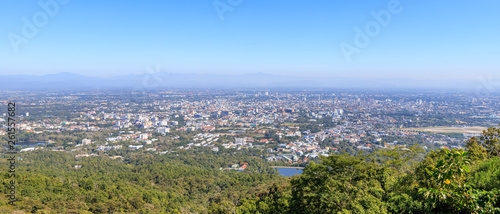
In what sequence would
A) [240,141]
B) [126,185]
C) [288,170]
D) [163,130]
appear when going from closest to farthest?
1. [126,185]
2. [288,170]
3. [240,141]
4. [163,130]

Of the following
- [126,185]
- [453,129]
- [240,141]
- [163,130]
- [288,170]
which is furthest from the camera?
[163,130]

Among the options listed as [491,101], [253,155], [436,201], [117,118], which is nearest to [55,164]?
[253,155]

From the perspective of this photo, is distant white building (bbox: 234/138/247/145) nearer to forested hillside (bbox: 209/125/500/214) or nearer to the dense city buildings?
the dense city buildings

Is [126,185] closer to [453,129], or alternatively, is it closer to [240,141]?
[240,141]

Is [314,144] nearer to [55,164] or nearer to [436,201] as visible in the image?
[55,164]

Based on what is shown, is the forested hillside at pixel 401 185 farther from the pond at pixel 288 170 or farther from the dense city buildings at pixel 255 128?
the dense city buildings at pixel 255 128

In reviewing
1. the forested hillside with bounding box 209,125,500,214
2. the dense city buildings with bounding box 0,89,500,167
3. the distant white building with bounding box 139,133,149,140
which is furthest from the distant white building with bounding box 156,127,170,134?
the forested hillside with bounding box 209,125,500,214

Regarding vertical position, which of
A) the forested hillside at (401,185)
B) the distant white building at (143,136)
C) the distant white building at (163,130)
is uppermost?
the forested hillside at (401,185)

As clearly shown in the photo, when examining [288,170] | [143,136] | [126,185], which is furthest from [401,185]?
[143,136]

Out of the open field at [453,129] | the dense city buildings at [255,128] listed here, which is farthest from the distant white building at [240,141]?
the open field at [453,129]

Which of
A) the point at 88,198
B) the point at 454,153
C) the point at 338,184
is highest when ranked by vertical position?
the point at 454,153

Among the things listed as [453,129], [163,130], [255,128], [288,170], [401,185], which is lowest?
[288,170]
